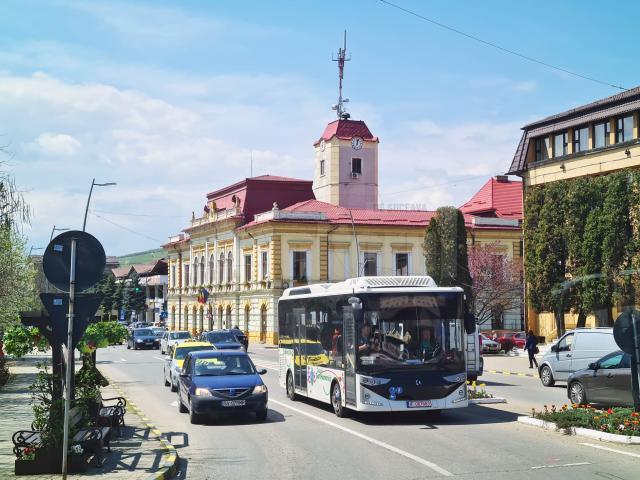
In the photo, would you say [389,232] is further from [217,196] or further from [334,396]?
[334,396]

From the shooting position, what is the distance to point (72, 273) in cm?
1058

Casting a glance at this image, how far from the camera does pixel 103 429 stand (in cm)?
1410

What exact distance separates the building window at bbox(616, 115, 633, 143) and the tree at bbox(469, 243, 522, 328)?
2288 centimetres

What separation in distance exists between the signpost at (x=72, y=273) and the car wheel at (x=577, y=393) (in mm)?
13385

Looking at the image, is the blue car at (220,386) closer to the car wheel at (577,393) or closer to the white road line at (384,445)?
the white road line at (384,445)

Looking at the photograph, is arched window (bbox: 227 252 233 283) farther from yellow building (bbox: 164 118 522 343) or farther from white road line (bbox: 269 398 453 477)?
white road line (bbox: 269 398 453 477)

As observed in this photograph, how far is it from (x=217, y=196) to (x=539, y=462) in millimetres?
78467

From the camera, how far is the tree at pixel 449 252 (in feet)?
205

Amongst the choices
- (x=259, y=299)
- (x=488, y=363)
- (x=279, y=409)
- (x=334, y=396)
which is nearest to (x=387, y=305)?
(x=334, y=396)

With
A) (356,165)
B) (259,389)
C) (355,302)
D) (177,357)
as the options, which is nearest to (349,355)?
(355,302)

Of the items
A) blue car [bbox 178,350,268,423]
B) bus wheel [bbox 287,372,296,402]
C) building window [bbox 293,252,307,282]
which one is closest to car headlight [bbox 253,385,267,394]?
blue car [bbox 178,350,268,423]

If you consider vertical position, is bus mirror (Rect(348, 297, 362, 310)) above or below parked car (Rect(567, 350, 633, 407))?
above

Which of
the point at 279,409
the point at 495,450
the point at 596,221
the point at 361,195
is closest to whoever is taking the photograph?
the point at 495,450

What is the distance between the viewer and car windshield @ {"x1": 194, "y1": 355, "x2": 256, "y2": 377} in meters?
19.7
